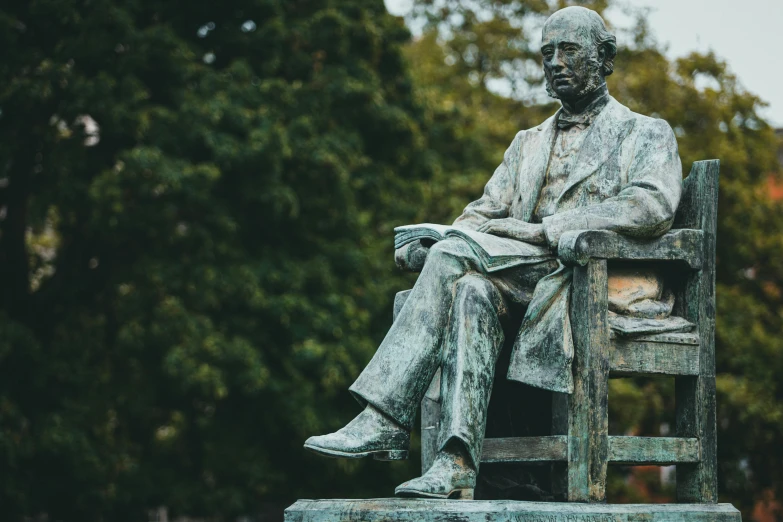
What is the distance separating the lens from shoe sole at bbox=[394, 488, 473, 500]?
4.68 metres

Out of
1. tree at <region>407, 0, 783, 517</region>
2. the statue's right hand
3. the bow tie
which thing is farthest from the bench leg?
tree at <region>407, 0, 783, 517</region>

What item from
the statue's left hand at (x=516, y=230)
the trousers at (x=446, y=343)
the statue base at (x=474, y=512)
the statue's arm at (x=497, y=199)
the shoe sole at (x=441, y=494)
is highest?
the statue's arm at (x=497, y=199)

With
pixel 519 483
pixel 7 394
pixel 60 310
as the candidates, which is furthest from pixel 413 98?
pixel 519 483

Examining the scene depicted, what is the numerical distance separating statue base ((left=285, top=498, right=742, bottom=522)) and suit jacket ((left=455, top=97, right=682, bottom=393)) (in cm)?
50

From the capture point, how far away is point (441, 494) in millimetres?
4723

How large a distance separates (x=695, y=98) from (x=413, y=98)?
5.68 meters

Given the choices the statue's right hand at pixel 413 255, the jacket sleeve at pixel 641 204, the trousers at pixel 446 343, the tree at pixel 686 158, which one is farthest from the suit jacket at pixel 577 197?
the tree at pixel 686 158

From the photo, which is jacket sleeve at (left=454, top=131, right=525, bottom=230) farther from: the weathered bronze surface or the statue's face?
the statue's face

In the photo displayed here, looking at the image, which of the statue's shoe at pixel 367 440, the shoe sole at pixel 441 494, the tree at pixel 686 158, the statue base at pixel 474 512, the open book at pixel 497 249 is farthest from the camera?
the tree at pixel 686 158

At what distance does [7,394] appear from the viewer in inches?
508

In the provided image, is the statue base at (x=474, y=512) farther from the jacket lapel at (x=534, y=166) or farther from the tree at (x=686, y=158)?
the tree at (x=686, y=158)

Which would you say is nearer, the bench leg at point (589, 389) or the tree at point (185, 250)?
the bench leg at point (589, 389)

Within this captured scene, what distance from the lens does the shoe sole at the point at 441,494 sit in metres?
4.68

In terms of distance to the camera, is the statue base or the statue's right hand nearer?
the statue base
